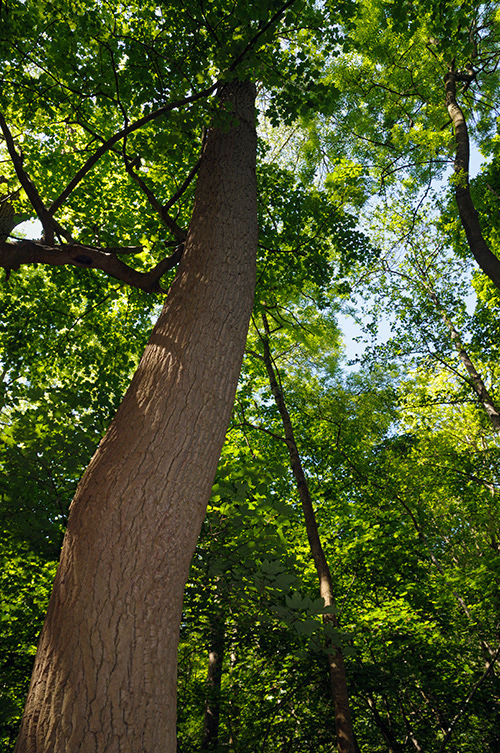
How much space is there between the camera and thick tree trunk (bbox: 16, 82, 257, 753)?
1574 mm

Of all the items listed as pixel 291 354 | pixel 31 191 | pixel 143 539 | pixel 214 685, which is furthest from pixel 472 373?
pixel 143 539

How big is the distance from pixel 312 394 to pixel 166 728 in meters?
10.7

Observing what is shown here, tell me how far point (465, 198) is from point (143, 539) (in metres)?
8.14

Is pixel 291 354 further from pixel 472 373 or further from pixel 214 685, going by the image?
pixel 214 685

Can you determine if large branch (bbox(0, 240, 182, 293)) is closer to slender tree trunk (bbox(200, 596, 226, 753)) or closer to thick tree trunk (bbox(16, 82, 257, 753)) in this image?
thick tree trunk (bbox(16, 82, 257, 753))

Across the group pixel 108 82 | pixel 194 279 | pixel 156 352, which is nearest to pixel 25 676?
pixel 156 352

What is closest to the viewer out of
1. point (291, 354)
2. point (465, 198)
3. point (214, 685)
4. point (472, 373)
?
point (465, 198)

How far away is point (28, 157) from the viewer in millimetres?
7691

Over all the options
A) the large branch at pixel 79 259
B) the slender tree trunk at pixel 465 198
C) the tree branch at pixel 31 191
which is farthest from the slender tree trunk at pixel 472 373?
the tree branch at pixel 31 191

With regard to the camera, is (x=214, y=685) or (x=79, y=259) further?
(x=214, y=685)

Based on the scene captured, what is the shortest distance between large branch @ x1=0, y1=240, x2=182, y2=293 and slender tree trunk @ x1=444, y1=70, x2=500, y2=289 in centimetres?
511

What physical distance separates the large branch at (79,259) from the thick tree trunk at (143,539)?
3.99 ft

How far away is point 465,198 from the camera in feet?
24.9

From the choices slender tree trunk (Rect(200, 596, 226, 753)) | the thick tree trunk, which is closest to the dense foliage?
slender tree trunk (Rect(200, 596, 226, 753))
